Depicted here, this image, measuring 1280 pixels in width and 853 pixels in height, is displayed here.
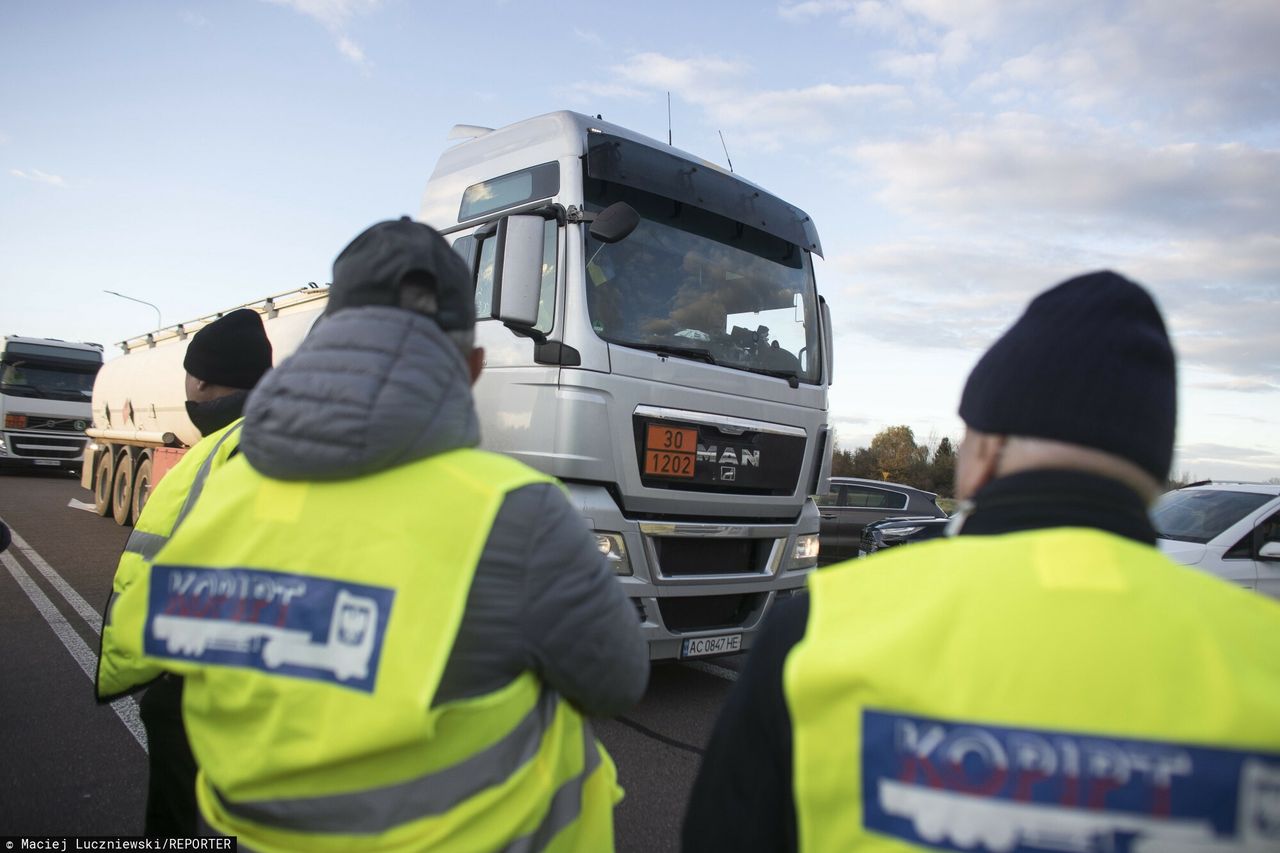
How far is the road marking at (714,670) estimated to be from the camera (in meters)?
5.88

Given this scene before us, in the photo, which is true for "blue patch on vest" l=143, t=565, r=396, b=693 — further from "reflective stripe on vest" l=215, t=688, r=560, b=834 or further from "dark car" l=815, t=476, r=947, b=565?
"dark car" l=815, t=476, r=947, b=565

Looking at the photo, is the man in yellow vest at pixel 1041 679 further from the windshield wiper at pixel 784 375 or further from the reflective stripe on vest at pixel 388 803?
the windshield wiper at pixel 784 375

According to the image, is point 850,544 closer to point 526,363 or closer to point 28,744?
point 526,363

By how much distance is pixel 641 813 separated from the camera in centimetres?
352

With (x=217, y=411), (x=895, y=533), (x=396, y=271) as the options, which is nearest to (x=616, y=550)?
(x=217, y=411)

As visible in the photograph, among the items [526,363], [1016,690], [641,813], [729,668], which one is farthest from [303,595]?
[729,668]

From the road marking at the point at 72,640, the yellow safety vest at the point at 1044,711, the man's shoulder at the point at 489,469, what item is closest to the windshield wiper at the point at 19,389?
the road marking at the point at 72,640

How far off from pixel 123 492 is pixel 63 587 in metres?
4.96

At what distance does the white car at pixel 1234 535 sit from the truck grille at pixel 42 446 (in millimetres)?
20277

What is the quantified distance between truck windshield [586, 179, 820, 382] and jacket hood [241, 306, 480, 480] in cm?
316

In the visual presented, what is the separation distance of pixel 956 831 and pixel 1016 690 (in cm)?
17

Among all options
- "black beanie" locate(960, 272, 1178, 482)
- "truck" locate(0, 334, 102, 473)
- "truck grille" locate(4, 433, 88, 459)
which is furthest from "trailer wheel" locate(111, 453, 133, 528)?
"black beanie" locate(960, 272, 1178, 482)

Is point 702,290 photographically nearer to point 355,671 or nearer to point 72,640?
point 355,671

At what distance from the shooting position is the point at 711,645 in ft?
15.7
